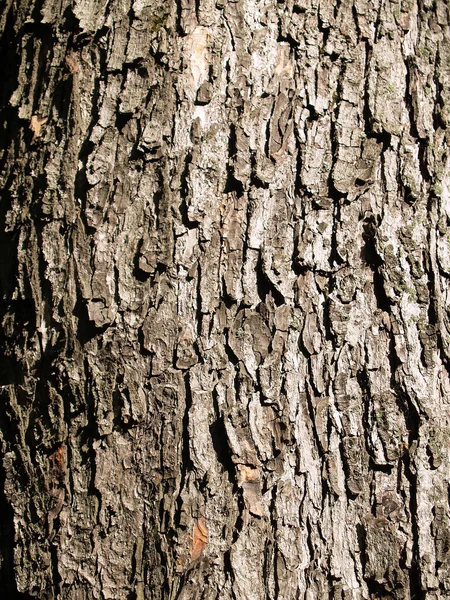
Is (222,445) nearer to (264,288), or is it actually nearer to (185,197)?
(264,288)

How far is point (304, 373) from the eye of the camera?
1636mm

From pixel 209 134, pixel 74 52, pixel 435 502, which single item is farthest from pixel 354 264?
pixel 74 52

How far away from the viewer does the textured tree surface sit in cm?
159

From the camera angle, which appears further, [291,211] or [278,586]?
[291,211]

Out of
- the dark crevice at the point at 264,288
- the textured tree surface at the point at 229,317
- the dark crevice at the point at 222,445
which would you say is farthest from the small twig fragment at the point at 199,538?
the dark crevice at the point at 264,288

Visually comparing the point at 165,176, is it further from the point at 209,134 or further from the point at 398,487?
the point at 398,487

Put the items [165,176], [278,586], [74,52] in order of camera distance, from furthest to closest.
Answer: [74,52]
[165,176]
[278,586]

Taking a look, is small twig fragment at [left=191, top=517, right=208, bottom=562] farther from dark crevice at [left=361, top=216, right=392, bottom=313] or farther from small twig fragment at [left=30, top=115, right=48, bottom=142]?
small twig fragment at [left=30, top=115, right=48, bottom=142]

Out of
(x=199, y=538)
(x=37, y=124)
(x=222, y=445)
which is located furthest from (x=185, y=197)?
(x=199, y=538)

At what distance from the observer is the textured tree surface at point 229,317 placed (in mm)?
1595

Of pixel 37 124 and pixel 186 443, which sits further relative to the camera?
pixel 37 124

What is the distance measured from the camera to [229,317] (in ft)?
5.35

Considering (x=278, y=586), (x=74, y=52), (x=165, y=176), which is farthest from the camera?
(x=74, y=52)

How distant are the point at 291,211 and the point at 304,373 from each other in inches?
16.5
